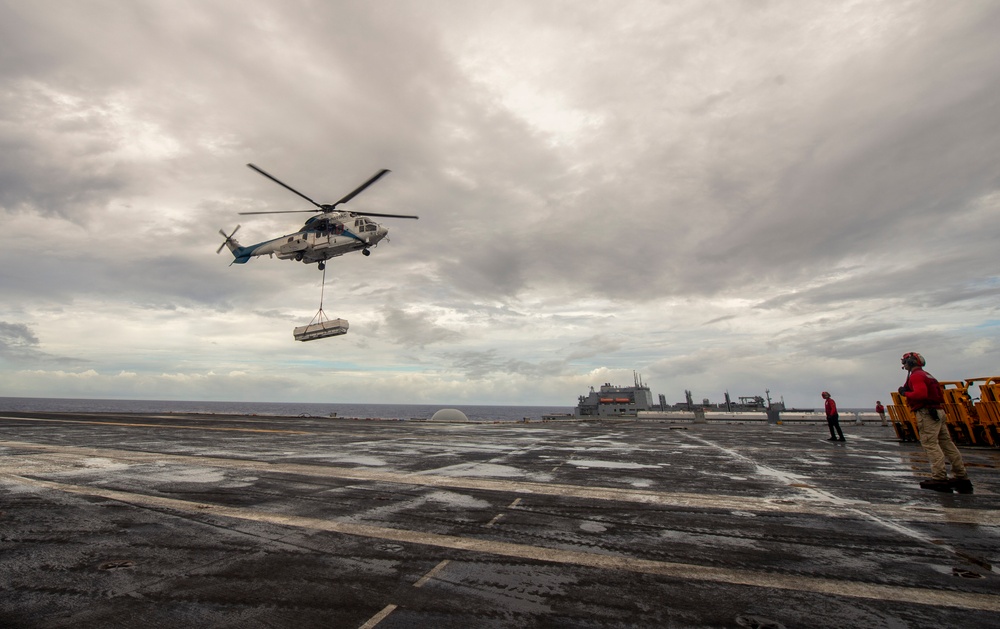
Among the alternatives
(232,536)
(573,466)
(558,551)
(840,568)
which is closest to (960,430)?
(573,466)

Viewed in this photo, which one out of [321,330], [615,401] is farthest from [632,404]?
[321,330]

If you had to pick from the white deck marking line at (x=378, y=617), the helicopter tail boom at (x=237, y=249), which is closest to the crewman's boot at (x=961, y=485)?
the white deck marking line at (x=378, y=617)

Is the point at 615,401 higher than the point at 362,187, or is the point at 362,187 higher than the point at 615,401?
the point at 362,187

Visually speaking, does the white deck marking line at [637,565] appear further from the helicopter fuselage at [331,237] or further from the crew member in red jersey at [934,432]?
the helicopter fuselage at [331,237]

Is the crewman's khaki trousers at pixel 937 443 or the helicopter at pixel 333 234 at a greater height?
the helicopter at pixel 333 234

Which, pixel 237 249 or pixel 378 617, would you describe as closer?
pixel 378 617

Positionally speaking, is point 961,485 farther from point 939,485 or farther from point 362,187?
point 362,187
